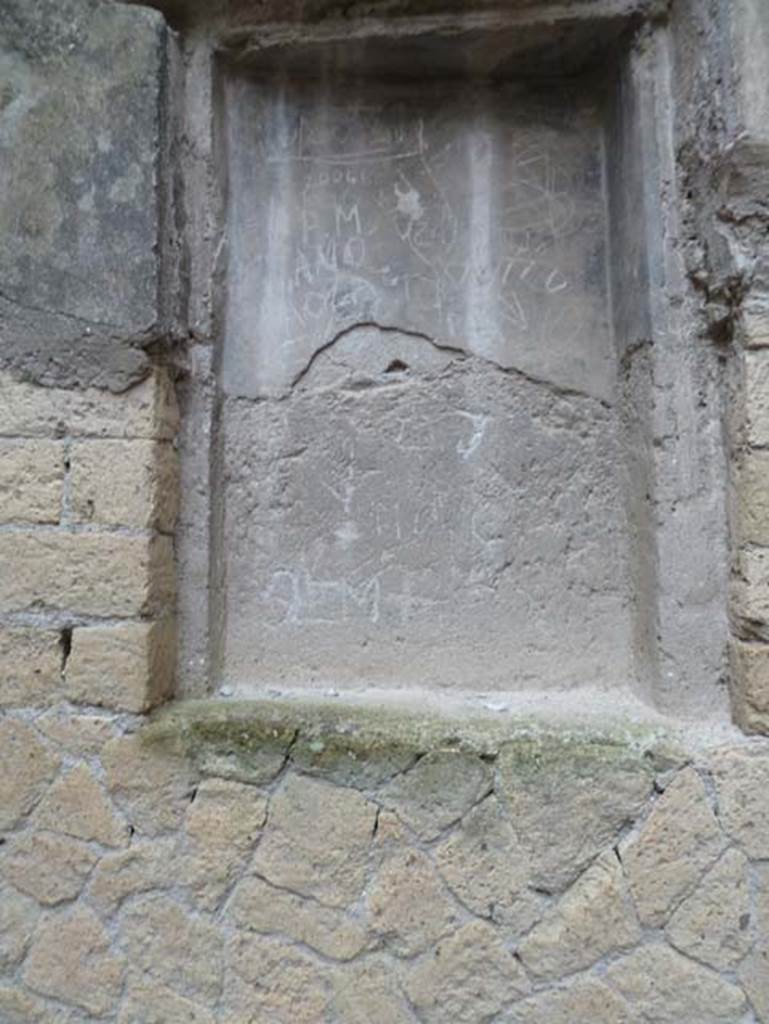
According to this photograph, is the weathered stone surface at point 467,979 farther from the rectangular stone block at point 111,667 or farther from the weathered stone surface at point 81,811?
the rectangular stone block at point 111,667

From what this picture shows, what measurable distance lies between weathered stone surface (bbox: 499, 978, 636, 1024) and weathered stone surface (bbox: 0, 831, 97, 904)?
1189mm

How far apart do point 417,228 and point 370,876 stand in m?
1.96

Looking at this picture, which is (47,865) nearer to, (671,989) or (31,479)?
(31,479)

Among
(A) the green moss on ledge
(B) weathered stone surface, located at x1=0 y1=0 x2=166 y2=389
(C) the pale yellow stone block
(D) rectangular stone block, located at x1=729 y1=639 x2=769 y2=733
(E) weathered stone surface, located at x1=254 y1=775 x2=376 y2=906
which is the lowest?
(E) weathered stone surface, located at x1=254 y1=775 x2=376 y2=906

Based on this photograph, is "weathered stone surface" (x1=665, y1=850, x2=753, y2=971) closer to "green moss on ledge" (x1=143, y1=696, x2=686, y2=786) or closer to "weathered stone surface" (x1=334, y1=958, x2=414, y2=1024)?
"green moss on ledge" (x1=143, y1=696, x2=686, y2=786)

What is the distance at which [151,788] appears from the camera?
208 centimetres

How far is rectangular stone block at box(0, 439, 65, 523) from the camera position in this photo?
7.00 ft

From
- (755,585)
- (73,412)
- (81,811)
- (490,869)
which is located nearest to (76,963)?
(81,811)

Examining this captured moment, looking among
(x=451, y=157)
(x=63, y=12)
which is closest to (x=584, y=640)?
(x=451, y=157)

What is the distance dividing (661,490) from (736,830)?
90cm

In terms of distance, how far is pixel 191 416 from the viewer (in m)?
2.34

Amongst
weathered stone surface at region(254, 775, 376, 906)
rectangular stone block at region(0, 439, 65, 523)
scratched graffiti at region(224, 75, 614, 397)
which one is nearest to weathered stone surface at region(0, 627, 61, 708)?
rectangular stone block at region(0, 439, 65, 523)

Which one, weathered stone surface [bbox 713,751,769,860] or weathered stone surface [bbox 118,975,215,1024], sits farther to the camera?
weathered stone surface [bbox 118,975,215,1024]

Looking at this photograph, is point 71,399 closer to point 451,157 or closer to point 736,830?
point 451,157
